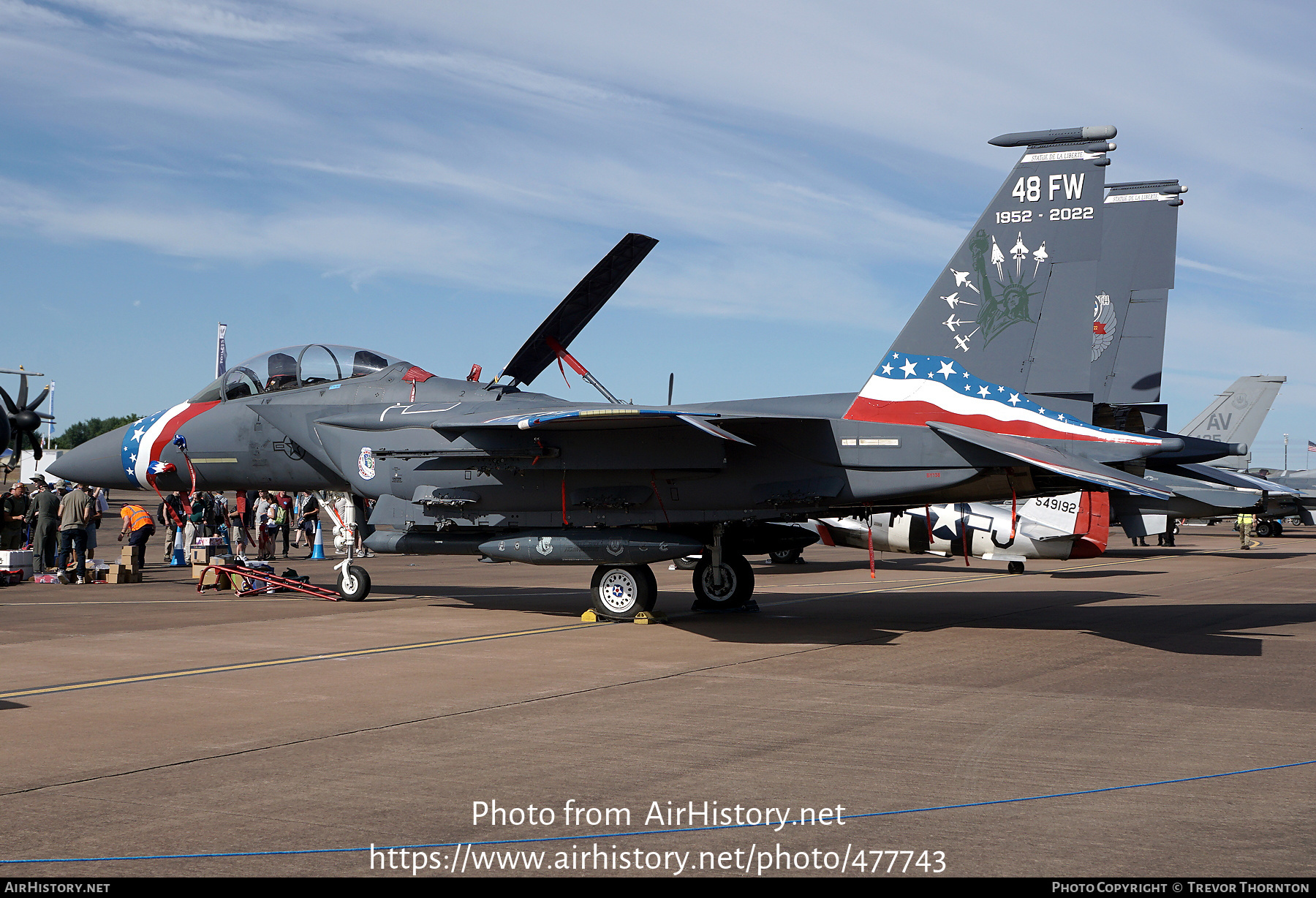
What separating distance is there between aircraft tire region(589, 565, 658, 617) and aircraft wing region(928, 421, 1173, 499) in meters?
Answer: 4.05

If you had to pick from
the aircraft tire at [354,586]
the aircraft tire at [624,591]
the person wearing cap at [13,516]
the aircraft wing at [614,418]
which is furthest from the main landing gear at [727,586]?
the person wearing cap at [13,516]

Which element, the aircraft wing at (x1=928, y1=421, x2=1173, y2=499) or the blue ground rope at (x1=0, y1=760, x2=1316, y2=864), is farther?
the aircraft wing at (x1=928, y1=421, x2=1173, y2=499)

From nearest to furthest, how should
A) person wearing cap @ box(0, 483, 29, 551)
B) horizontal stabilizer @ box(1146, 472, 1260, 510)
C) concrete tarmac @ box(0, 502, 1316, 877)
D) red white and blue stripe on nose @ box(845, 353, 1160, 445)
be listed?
concrete tarmac @ box(0, 502, 1316, 877) → red white and blue stripe on nose @ box(845, 353, 1160, 445) → person wearing cap @ box(0, 483, 29, 551) → horizontal stabilizer @ box(1146, 472, 1260, 510)

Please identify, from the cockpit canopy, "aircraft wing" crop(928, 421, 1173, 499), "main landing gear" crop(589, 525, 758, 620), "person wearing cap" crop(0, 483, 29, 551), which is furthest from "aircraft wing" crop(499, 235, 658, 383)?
"person wearing cap" crop(0, 483, 29, 551)

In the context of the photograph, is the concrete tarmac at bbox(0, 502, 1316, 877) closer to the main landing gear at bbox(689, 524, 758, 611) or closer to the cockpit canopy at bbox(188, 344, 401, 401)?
the main landing gear at bbox(689, 524, 758, 611)

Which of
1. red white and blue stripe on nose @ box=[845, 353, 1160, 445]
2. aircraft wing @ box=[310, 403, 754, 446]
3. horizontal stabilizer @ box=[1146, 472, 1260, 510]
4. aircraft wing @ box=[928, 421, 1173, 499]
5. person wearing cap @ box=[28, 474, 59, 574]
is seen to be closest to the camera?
aircraft wing @ box=[928, 421, 1173, 499]

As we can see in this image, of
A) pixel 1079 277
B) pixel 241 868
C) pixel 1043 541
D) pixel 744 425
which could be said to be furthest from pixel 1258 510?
pixel 241 868

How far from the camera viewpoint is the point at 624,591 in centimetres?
1283

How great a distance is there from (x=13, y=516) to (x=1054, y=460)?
20.3 m

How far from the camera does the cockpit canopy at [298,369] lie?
14.4 m

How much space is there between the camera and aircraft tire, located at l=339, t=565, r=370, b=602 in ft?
49.6

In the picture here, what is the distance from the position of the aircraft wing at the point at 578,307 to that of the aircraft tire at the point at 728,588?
368 cm

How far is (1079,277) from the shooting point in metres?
11.2

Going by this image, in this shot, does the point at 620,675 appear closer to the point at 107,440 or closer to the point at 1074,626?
the point at 1074,626
